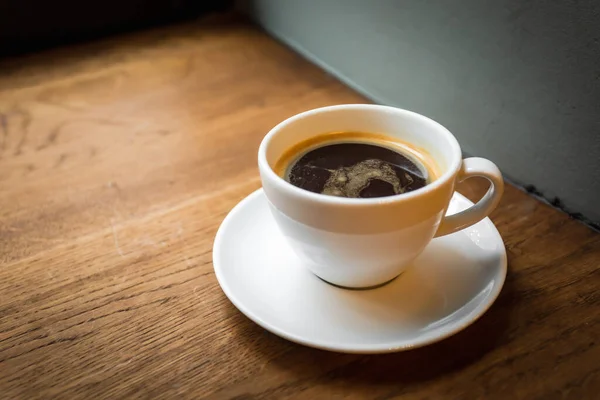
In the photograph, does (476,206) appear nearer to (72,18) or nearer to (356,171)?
(356,171)

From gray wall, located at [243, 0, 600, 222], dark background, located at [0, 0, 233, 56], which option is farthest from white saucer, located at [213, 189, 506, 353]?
dark background, located at [0, 0, 233, 56]

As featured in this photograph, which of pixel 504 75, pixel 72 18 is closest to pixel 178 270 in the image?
pixel 504 75

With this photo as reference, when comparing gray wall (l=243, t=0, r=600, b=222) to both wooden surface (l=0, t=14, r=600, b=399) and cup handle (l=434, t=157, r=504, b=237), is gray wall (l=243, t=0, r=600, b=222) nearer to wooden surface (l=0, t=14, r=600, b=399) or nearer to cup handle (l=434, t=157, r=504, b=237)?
wooden surface (l=0, t=14, r=600, b=399)

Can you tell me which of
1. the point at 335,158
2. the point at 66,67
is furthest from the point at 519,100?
the point at 66,67

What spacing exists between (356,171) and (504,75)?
233mm

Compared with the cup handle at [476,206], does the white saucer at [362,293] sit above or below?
below

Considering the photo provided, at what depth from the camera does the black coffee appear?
1.55 feet

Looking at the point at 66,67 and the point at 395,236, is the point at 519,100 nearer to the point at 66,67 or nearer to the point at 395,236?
the point at 395,236

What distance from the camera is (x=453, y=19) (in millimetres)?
660

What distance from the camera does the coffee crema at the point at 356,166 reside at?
1.56ft

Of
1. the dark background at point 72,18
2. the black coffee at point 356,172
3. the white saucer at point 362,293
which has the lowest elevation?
the dark background at point 72,18

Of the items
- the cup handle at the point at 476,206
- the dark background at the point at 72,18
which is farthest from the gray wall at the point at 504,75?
the dark background at the point at 72,18

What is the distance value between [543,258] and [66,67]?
31.1 inches

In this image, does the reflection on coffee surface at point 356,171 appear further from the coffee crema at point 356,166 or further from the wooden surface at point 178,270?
the wooden surface at point 178,270
